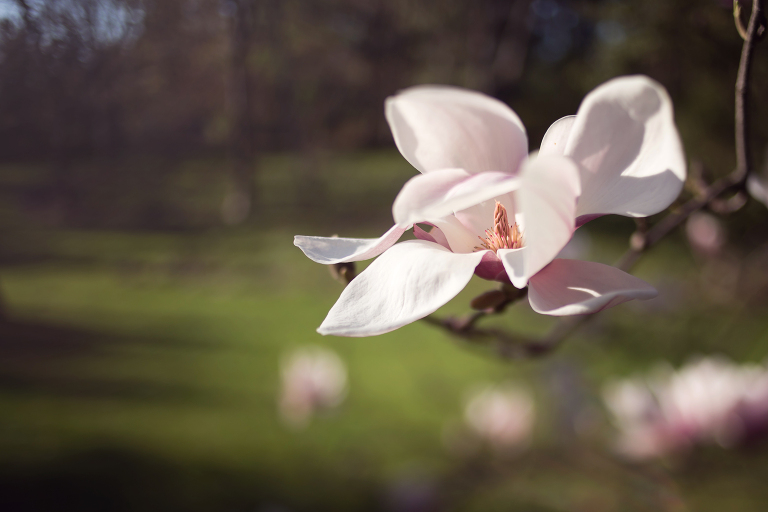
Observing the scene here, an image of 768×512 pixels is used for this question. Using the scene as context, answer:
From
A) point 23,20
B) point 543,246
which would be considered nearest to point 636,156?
point 543,246

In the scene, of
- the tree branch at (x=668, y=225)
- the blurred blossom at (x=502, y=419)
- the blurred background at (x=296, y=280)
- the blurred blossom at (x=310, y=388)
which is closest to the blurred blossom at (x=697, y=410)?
the blurred background at (x=296, y=280)

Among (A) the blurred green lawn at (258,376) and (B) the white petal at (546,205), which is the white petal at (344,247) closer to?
(B) the white petal at (546,205)

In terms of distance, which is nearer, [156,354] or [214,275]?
[156,354]

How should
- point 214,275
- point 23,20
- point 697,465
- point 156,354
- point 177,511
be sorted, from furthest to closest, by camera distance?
→ 1. point 214,275
2. point 156,354
3. point 177,511
4. point 23,20
5. point 697,465

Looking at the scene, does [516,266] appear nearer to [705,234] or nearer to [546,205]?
[546,205]

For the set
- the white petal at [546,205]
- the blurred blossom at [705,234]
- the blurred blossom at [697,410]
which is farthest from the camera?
the blurred blossom at [705,234]

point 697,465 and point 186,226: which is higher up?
point 697,465

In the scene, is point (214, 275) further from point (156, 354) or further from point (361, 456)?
point (361, 456)

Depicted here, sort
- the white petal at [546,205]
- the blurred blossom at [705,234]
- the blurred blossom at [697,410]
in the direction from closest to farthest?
the white petal at [546,205] → the blurred blossom at [697,410] → the blurred blossom at [705,234]
